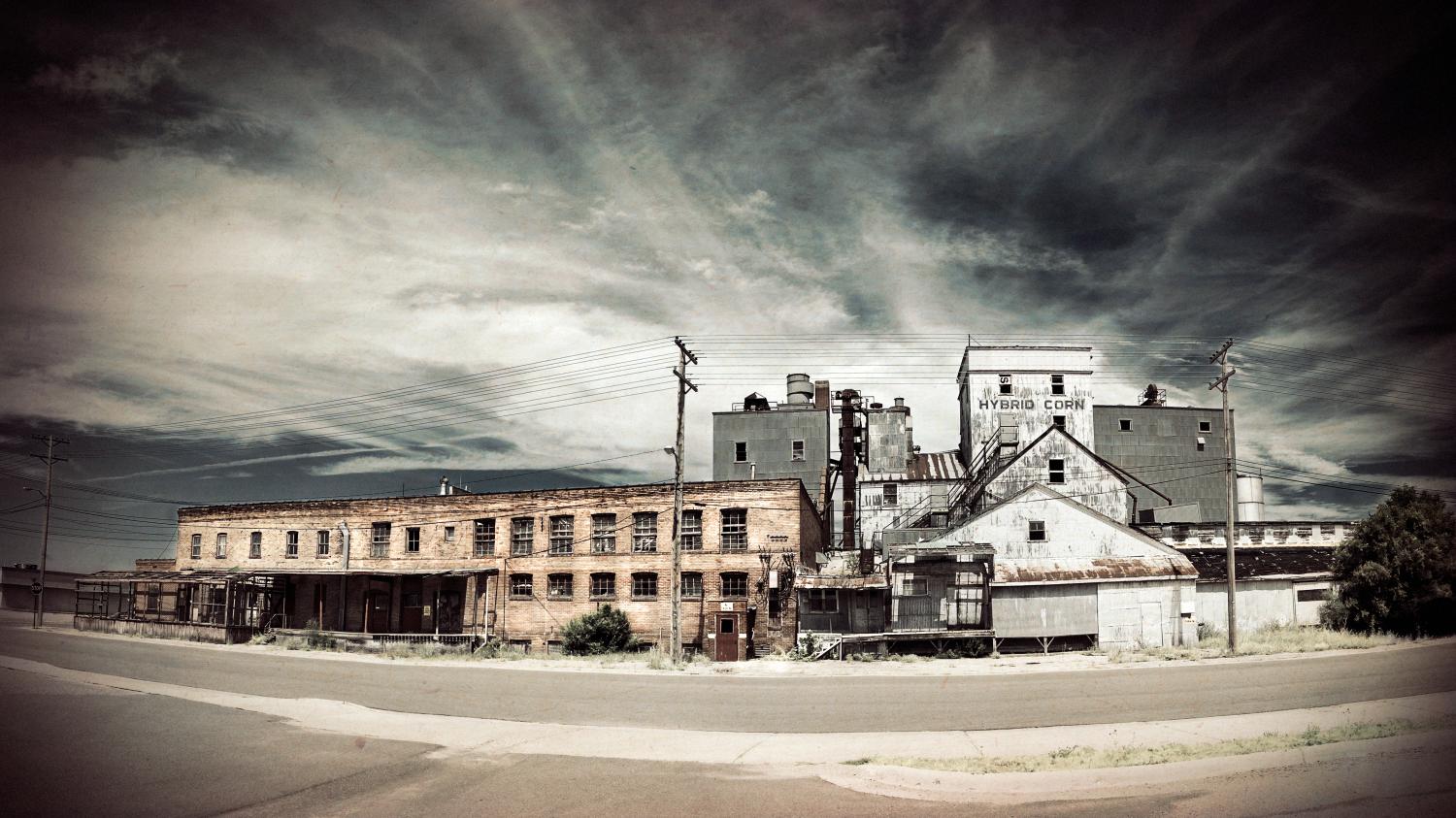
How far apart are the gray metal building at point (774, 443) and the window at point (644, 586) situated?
777 inches

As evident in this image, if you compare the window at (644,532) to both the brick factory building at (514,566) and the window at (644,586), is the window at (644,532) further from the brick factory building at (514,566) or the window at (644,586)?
the window at (644,586)

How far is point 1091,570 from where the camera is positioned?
32750 mm

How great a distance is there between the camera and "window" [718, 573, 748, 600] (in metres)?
33.7

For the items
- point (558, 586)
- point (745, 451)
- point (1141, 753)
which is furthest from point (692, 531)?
point (1141, 753)

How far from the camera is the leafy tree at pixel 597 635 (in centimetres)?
3278

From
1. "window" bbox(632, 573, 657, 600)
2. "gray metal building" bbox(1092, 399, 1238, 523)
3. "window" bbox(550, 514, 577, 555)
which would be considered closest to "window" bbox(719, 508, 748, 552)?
"window" bbox(632, 573, 657, 600)

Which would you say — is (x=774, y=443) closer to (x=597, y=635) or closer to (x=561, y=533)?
(x=561, y=533)

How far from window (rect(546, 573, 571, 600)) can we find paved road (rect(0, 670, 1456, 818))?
23.0 m

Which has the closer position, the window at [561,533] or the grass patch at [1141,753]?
the grass patch at [1141,753]

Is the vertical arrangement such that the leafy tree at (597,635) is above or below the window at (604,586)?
below

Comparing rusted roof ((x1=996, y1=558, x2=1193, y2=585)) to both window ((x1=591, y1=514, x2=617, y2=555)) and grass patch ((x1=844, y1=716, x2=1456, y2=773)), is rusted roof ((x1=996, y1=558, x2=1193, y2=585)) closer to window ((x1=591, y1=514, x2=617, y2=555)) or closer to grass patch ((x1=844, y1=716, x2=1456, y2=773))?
window ((x1=591, y1=514, x2=617, y2=555))

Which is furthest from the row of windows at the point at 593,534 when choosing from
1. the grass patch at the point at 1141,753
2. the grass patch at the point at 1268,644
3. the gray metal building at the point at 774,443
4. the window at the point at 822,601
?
the grass patch at the point at 1141,753

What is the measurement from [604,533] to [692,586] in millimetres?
5070

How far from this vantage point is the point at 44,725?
624cm
